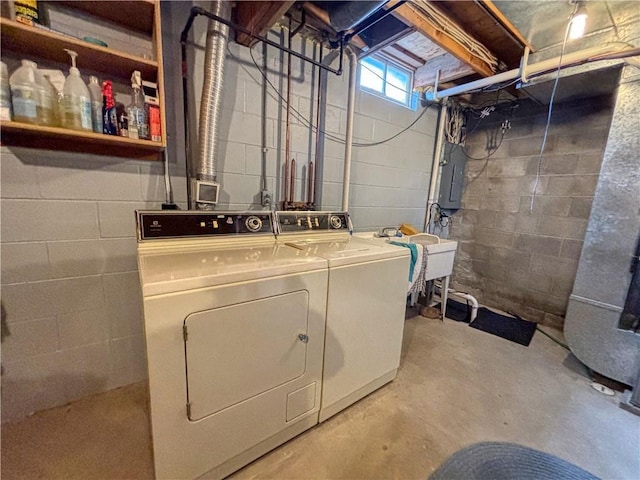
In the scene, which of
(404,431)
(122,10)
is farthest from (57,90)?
(404,431)

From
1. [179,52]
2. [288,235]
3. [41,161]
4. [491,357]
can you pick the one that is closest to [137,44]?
[179,52]

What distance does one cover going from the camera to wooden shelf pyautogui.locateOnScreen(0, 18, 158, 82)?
40.8 inches

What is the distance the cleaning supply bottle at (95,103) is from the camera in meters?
1.23

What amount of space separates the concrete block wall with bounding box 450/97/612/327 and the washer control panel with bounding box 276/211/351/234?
2195 mm

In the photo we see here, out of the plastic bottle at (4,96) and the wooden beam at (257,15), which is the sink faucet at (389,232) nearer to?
the wooden beam at (257,15)

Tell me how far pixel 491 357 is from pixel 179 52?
3.06 meters

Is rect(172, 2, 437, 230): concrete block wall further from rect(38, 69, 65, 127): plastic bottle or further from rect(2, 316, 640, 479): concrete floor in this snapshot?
rect(2, 316, 640, 479): concrete floor

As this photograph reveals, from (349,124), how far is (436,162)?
1.36 metres

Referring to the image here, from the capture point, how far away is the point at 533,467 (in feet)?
4.04

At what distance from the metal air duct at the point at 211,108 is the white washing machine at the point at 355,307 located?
438mm

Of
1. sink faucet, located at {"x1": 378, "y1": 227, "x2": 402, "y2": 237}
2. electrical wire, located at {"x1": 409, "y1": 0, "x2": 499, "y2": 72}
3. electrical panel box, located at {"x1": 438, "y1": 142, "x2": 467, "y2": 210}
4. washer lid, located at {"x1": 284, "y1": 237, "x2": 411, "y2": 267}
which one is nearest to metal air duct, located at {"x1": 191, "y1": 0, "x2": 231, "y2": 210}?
washer lid, located at {"x1": 284, "y1": 237, "x2": 411, "y2": 267}

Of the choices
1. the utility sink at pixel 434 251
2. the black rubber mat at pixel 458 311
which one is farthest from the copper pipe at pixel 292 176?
the black rubber mat at pixel 458 311

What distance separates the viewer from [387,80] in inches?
A: 101

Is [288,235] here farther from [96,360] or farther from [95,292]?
[96,360]
